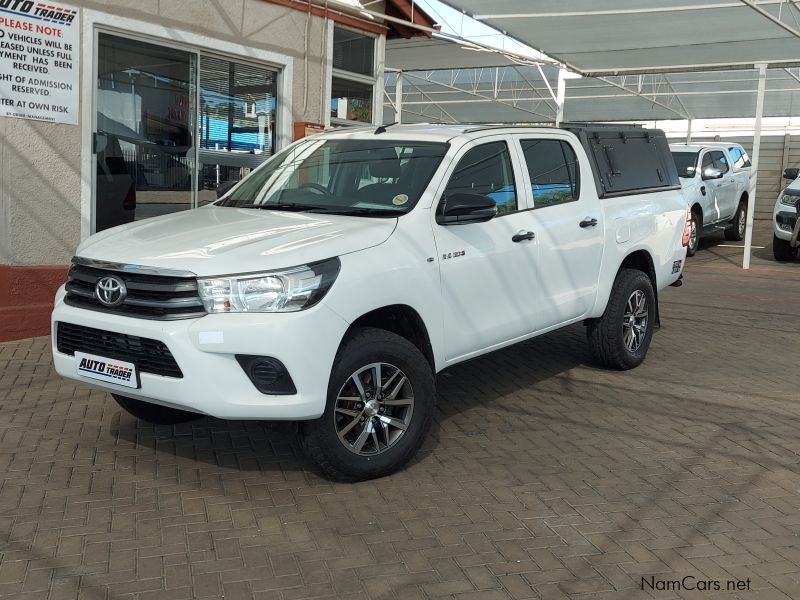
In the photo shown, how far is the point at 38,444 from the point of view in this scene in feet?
17.5

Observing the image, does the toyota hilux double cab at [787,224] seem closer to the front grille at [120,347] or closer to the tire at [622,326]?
the tire at [622,326]

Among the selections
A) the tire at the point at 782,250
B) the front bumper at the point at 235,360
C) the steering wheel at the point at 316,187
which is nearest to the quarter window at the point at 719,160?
the tire at the point at 782,250

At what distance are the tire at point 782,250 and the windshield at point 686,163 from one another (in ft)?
6.63

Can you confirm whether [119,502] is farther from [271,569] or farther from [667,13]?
[667,13]

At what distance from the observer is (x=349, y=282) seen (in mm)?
4520

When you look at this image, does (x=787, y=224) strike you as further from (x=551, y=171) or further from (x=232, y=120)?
(x=551, y=171)

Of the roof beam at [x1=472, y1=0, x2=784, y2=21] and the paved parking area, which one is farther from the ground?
the roof beam at [x1=472, y1=0, x2=784, y2=21]

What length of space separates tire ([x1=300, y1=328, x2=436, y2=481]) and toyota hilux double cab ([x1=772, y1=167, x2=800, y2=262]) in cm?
1288

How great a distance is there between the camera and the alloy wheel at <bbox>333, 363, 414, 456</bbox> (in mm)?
4664

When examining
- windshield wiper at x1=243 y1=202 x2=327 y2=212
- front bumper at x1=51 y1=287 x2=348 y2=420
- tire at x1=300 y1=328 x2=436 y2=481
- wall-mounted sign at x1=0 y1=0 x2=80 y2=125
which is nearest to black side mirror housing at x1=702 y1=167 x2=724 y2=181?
wall-mounted sign at x1=0 y1=0 x2=80 y2=125

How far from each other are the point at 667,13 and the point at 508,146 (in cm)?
866

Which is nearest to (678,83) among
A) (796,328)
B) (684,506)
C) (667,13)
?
(667,13)

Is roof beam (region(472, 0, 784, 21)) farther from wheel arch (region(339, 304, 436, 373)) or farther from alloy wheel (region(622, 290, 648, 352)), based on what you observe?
wheel arch (region(339, 304, 436, 373))

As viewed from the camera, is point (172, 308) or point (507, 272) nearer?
point (172, 308)
